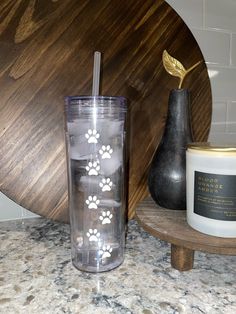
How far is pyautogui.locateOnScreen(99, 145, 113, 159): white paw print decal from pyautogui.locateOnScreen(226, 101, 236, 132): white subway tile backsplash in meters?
0.48

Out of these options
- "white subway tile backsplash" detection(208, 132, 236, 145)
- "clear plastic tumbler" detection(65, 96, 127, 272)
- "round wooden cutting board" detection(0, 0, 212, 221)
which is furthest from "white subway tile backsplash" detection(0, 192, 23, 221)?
"white subway tile backsplash" detection(208, 132, 236, 145)

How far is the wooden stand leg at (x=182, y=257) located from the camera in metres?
0.39

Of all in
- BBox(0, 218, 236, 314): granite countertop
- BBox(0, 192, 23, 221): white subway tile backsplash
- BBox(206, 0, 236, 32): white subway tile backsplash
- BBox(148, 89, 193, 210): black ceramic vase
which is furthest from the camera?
BBox(206, 0, 236, 32): white subway tile backsplash

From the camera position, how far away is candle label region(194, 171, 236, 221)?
36 cm

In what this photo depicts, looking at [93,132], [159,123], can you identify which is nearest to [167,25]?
[159,123]

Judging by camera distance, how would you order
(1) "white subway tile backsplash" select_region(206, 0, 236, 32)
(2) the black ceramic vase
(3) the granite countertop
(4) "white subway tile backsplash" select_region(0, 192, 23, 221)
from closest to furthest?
(3) the granite countertop < (2) the black ceramic vase < (4) "white subway tile backsplash" select_region(0, 192, 23, 221) < (1) "white subway tile backsplash" select_region(206, 0, 236, 32)

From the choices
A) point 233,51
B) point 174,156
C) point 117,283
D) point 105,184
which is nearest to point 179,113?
point 174,156

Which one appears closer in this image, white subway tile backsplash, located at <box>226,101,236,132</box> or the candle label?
the candle label

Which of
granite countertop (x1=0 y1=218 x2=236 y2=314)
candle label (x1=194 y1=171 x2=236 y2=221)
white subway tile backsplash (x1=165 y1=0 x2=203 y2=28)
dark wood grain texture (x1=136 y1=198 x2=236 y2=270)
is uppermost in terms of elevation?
white subway tile backsplash (x1=165 y1=0 x2=203 y2=28)

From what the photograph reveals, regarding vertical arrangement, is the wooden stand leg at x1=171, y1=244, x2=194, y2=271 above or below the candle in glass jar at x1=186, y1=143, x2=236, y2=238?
below

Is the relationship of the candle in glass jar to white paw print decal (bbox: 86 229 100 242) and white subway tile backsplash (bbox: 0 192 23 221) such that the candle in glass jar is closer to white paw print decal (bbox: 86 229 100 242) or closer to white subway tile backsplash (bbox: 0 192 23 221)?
white paw print decal (bbox: 86 229 100 242)

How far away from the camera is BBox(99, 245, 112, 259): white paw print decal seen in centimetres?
42

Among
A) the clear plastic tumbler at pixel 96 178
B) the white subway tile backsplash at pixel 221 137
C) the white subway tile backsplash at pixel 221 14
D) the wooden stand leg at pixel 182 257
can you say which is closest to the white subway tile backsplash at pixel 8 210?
the clear plastic tumbler at pixel 96 178

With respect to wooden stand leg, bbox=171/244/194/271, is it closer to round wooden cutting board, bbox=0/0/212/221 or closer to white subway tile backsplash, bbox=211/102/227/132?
round wooden cutting board, bbox=0/0/212/221
